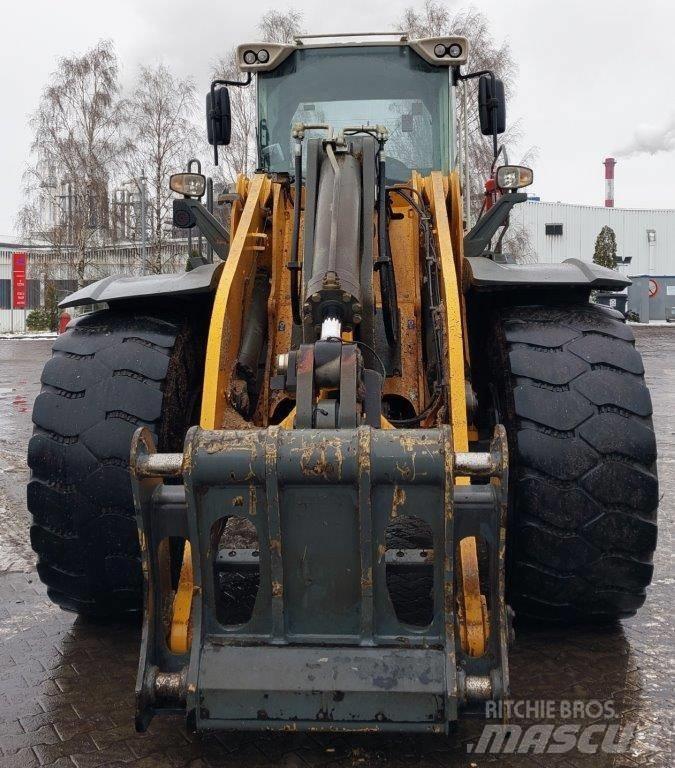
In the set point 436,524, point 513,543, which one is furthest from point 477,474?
point 513,543

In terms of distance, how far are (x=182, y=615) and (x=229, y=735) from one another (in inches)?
17.5

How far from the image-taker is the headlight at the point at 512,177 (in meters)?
4.41

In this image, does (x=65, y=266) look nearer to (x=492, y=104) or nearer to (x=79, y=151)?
(x=79, y=151)

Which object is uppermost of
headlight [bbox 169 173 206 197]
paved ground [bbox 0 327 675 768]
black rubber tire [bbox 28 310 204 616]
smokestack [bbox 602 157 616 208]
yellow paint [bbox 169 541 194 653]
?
smokestack [bbox 602 157 616 208]

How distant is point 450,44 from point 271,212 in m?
1.60

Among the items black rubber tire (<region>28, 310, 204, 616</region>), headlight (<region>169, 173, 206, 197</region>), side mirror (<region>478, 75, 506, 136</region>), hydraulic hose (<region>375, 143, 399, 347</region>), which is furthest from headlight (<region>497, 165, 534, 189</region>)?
black rubber tire (<region>28, 310, 204, 616</region>)

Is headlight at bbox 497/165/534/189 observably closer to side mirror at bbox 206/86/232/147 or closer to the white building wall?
side mirror at bbox 206/86/232/147

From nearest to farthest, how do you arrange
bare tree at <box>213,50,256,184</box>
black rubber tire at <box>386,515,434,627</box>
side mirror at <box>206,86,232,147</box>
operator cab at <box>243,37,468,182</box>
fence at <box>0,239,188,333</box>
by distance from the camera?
black rubber tire at <box>386,515,434,627</box>
operator cab at <box>243,37,468,182</box>
side mirror at <box>206,86,232,147</box>
bare tree at <box>213,50,256,184</box>
fence at <box>0,239,188,333</box>

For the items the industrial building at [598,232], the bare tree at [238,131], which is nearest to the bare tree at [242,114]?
the bare tree at [238,131]

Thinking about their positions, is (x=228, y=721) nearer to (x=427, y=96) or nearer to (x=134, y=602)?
(x=134, y=602)

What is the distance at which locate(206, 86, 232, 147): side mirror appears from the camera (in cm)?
534

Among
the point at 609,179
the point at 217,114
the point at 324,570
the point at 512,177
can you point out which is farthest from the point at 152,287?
the point at 609,179

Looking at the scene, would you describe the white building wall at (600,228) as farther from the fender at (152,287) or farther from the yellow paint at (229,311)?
the fender at (152,287)

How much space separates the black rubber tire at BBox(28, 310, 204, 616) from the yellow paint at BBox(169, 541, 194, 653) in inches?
22.7
